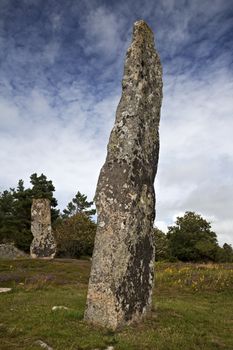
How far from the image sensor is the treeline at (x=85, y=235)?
224ft

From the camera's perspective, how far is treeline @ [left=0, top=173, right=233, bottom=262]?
2685 inches

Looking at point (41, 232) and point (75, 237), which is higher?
point (75, 237)

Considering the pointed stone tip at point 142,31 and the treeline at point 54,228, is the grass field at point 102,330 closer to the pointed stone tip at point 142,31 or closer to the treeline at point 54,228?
the pointed stone tip at point 142,31

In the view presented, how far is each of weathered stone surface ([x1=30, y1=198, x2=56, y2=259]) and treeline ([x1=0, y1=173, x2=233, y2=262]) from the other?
21.0m

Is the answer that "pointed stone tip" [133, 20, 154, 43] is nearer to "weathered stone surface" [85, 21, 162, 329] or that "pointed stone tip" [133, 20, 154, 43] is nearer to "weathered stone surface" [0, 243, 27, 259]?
"weathered stone surface" [85, 21, 162, 329]

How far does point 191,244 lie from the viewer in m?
69.4

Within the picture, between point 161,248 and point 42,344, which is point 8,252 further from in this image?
point 42,344

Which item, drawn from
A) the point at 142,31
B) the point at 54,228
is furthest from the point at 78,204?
the point at 142,31

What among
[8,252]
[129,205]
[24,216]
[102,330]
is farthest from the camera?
[24,216]

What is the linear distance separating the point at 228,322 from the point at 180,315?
193 centimetres

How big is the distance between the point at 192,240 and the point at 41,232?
3048 centimetres

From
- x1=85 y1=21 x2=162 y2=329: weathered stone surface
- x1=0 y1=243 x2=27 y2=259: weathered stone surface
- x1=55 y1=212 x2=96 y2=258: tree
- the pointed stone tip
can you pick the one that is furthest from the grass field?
x1=55 y1=212 x2=96 y2=258: tree

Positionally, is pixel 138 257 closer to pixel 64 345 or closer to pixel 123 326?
pixel 123 326

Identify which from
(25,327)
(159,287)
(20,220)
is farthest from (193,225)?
(25,327)
